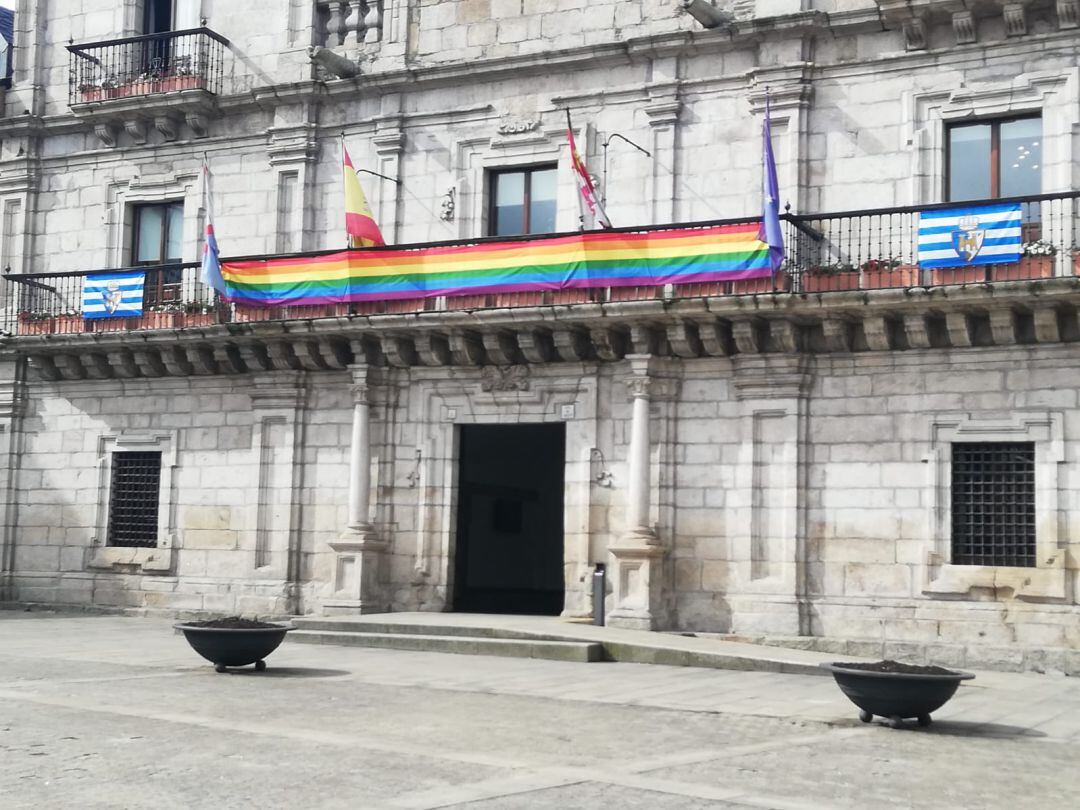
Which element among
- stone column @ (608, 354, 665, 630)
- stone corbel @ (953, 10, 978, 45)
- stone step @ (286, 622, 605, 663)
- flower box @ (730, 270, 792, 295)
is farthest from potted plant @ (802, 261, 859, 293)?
stone step @ (286, 622, 605, 663)

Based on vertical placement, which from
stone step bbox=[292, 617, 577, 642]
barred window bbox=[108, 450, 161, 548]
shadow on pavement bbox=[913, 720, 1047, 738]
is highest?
barred window bbox=[108, 450, 161, 548]

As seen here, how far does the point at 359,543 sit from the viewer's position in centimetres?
2223

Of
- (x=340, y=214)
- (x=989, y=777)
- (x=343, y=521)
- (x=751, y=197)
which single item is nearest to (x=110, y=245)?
(x=340, y=214)

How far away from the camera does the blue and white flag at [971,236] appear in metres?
18.1

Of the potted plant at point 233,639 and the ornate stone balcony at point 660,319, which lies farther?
the ornate stone balcony at point 660,319

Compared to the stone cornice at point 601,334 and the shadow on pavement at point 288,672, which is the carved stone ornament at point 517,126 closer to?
the stone cornice at point 601,334

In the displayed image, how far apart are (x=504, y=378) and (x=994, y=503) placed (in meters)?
7.86

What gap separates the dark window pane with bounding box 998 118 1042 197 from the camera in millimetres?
19297

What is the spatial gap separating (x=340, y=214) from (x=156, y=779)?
15.9 m

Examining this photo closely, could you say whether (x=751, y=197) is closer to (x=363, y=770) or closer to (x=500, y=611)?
(x=500, y=611)

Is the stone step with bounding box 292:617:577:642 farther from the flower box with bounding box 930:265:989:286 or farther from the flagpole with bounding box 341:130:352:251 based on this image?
the flower box with bounding box 930:265:989:286

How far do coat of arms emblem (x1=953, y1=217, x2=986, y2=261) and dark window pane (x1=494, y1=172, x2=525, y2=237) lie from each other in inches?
291

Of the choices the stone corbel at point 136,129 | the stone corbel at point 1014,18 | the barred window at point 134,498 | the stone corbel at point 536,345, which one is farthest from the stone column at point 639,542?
the stone corbel at point 136,129

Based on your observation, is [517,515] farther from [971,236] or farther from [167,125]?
[971,236]
